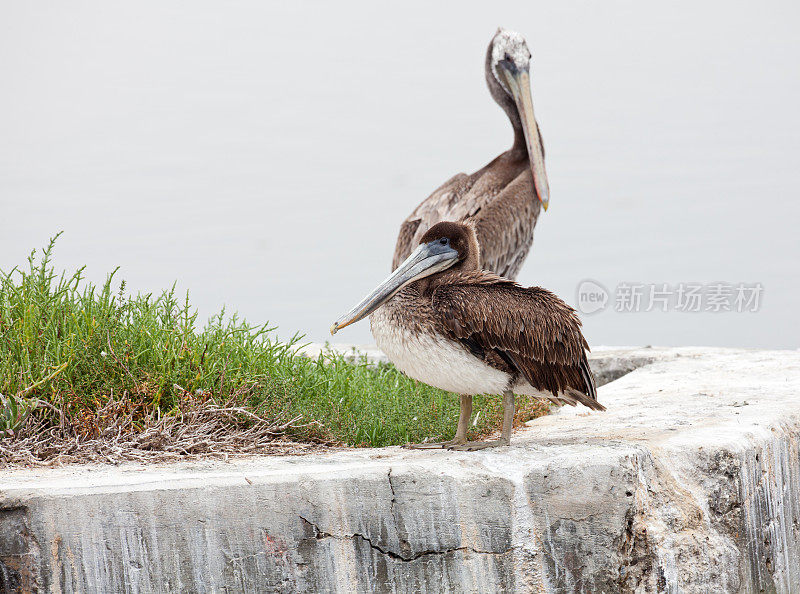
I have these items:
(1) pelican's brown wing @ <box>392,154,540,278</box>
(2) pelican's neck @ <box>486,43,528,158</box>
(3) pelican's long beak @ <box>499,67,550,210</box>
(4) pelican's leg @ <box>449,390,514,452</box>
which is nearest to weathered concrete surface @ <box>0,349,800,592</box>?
(4) pelican's leg @ <box>449,390,514,452</box>

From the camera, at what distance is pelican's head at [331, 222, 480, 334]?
13.2 feet

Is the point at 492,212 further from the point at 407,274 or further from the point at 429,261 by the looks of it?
the point at 407,274

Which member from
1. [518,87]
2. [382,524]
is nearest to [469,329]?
[382,524]

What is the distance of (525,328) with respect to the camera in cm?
394

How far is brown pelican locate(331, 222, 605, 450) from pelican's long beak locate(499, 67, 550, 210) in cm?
172

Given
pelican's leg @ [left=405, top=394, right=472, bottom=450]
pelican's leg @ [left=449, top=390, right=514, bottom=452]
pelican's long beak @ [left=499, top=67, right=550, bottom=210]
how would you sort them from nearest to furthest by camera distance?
pelican's leg @ [left=449, top=390, right=514, bottom=452] < pelican's leg @ [left=405, top=394, right=472, bottom=450] < pelican's long beak @ [left=499, top=67, right=550, bottom=210]

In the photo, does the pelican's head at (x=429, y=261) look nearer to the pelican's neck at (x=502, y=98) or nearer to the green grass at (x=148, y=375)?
the green grass at (x=148, y=375)

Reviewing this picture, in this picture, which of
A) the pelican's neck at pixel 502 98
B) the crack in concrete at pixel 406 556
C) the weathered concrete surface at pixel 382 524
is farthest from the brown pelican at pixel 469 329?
the pelican's neck at pixel 502 98

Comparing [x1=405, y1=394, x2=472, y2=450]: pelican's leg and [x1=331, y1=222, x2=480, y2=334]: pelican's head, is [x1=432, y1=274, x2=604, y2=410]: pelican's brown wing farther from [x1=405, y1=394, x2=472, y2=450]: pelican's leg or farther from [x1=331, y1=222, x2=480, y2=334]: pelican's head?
[x1=405, y1=394, x2=472, y2=450]: pelican's leg

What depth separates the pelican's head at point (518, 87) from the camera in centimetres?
582

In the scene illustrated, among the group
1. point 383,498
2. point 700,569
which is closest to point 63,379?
point 383,498

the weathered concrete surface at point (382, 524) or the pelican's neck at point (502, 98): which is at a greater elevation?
the pelican's neck at point (502, 98)

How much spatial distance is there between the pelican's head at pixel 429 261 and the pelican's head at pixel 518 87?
172 cm

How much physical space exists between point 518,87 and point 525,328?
8.63 feet
